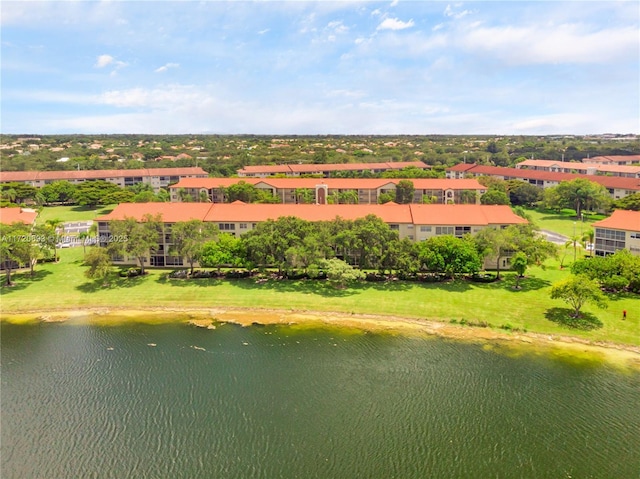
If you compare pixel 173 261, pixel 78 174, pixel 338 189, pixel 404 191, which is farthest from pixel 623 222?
pixel 78 174

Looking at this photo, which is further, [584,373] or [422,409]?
[584,373]

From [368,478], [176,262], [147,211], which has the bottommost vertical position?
[368,478]

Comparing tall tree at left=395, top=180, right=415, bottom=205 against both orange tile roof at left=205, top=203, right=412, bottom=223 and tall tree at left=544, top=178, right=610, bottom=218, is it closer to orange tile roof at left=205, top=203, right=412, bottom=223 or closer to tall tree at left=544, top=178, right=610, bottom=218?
orange tile roof at left=205, top=203, right=412, bottom=223

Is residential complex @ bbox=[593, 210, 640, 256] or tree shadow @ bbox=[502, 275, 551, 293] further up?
residential complex @ bbox=[593, 210, 640, 256]

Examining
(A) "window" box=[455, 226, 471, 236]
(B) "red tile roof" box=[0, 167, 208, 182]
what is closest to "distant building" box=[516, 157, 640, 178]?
(A) "window" box=[455, 226, 471, 236]

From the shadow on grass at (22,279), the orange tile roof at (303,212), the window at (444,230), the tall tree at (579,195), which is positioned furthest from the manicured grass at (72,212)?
the tall tree at (579,195)

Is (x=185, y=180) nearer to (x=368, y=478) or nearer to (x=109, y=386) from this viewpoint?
(x=109, y=386)

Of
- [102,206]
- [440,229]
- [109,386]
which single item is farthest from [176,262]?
[102,206]
